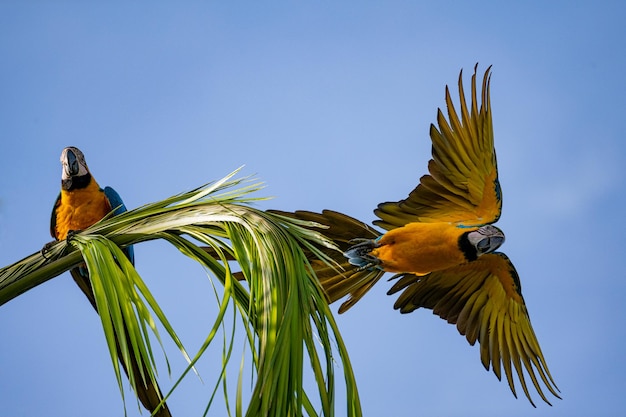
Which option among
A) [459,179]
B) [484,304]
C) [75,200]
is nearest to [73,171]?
[75,200]

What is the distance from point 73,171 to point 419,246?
1.76 metres

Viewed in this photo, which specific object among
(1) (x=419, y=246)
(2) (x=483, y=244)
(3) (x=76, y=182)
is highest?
(3) (x=76, y=182)

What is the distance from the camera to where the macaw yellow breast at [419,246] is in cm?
336

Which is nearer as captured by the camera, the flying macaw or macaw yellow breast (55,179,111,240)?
the flying macaw

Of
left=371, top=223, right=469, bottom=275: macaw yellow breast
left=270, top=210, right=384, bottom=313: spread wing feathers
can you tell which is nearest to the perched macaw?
left=270, top=210, right=384, bottom=313: spread wing feathers

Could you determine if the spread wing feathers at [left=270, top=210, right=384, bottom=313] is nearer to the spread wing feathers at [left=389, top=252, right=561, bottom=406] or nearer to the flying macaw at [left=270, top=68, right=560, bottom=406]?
the flying macaw at [left=270, top=68, right=560, bottom=406]

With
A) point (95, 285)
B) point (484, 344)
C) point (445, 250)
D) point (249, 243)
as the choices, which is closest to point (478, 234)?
point (445, 250)

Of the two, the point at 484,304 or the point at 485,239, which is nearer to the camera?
the point at 485,239

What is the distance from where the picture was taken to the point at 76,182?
369 cm

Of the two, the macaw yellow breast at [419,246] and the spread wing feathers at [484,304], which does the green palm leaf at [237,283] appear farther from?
the spread wing feathers at [484,304]

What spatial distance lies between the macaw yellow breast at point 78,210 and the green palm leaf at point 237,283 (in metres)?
1.13

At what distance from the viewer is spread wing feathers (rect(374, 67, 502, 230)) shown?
3.40 metres

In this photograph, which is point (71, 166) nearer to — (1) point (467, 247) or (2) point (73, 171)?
(2) point (73, 171)

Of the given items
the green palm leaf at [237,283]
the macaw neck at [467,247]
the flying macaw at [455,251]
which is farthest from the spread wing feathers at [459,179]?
the green palm leaf at [237,283]
